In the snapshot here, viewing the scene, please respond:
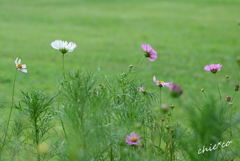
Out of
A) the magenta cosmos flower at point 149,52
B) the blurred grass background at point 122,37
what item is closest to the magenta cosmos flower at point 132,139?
the magenta cosmos flower at point 149,52

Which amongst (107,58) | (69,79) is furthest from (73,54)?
(69,79)

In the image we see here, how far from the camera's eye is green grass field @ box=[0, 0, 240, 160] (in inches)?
298

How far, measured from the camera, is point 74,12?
614 inches

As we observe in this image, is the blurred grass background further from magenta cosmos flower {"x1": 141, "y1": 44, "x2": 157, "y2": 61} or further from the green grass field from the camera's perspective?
magenta cosmos flower {"x1": 141, "y1": 44, "x2": 157, "y2": 61}

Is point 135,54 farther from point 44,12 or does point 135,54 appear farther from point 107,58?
point 44,12

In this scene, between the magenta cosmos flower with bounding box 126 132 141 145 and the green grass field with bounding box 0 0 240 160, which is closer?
the magenta cosmos flower with bounding box 126 132 141 145

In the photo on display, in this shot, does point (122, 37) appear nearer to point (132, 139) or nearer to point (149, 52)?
point (149, 52)

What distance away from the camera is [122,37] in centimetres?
1170

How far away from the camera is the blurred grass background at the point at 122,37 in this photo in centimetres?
768

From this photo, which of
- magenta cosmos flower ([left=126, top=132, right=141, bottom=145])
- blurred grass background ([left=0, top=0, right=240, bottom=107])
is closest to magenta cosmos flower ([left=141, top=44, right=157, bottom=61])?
magenta cosmos flower ([left=126, top=132, right=141, bottom=145])

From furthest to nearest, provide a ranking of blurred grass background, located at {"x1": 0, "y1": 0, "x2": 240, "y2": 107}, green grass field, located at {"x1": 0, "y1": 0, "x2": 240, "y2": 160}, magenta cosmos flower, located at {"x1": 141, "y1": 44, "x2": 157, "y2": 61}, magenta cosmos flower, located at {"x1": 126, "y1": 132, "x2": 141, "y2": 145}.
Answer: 1. blurred grass background, located at {"x1": 0, "y1": 0, "x2": 240, "y2": 107}
2. green grass field, located at {"x1": 0, "y1": 0, "x2": 240, "y2": 160}
3. magenta cosmos flower, located at {"x1": 141, "y1": 44, "x2": 157, "y2": 61}
4. magenta cosmos flower, located at {"x1": 126, "y1": 132, "x2": 141, "y2": 145}

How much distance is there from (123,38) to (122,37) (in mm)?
149

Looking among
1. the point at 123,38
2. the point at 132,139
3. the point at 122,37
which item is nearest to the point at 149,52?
the point at 132,139

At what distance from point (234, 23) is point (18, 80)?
8.40m
